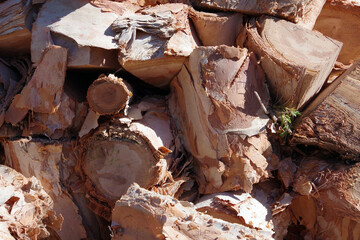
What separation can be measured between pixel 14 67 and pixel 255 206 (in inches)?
75.1

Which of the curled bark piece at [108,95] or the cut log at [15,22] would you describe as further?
the cut log at [15,22]

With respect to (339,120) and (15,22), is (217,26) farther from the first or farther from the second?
(15,22)

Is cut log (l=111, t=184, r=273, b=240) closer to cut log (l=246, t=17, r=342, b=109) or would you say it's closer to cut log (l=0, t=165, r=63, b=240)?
cut log (l=0, t=165, r=63, b=240)

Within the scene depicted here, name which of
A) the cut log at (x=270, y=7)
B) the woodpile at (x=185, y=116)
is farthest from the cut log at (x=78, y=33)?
the cut log at (x=270, y=7)

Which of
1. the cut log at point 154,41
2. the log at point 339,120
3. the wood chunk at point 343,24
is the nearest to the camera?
the log at point 339,120

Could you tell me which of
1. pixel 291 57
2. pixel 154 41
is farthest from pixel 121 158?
pixel 291 57

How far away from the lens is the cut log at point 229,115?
2361 mm

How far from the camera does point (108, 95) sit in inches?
92.1

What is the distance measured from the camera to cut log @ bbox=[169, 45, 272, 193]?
2361 mm

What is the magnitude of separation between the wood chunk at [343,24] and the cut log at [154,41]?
3.79 ft

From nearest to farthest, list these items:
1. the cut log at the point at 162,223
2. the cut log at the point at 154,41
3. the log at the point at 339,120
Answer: the cut log at the point at 162,223
the log at the point at 339,120
the cut log at the point at 154,41

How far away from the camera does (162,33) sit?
2477mm

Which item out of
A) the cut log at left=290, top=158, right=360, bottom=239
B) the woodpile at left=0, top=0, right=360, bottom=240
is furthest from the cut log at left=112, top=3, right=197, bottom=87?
the cut log at left=290, top=158, right=360, bottom=239

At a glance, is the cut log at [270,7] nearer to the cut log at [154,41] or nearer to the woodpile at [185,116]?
the woodpile at [185,116]
